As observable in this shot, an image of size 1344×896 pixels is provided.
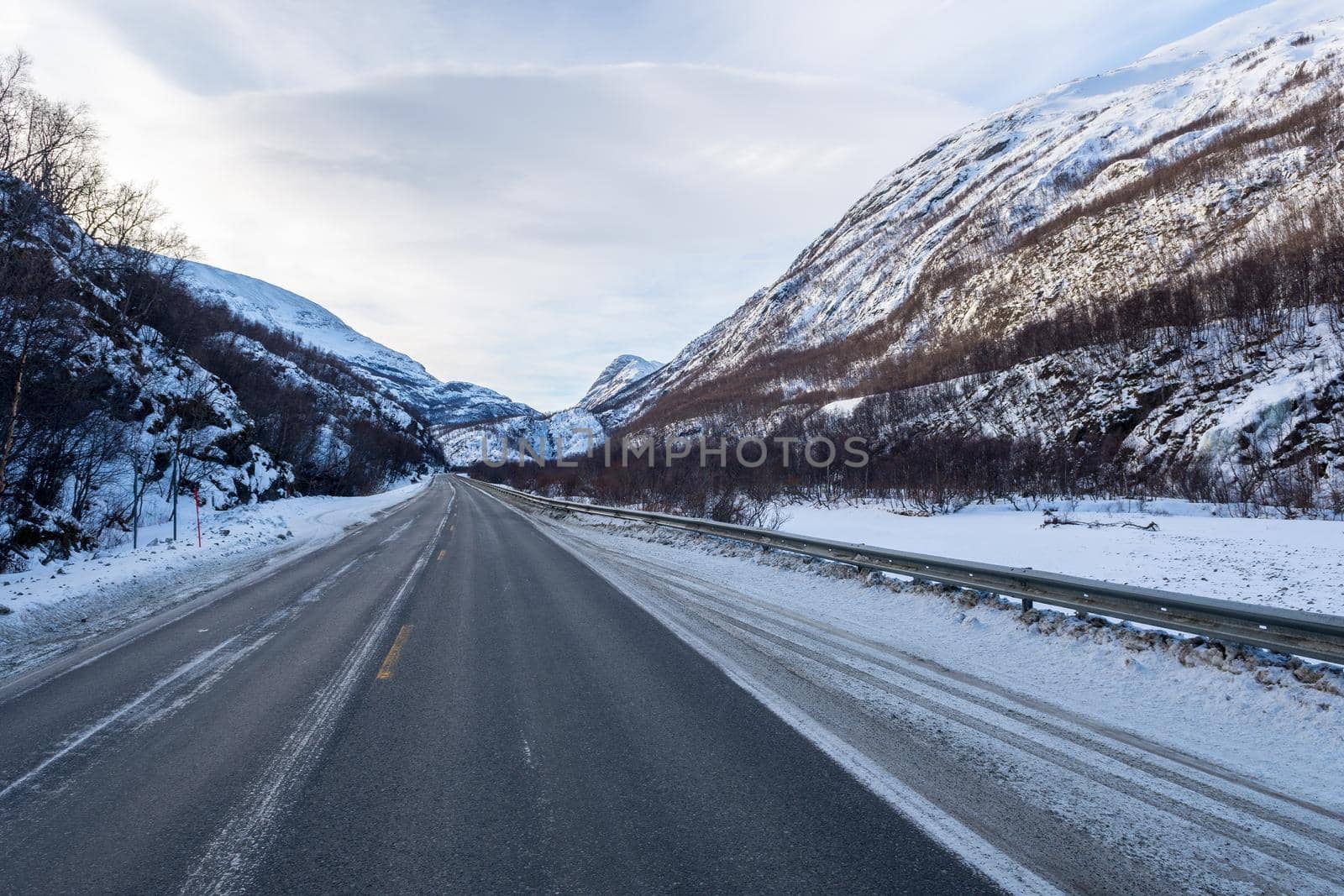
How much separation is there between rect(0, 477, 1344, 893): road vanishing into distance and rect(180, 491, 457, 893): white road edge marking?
20mm

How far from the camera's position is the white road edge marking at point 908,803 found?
2666 millimetres

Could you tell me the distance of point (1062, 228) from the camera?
57.7 meters

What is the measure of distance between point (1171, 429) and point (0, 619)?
3448 cm

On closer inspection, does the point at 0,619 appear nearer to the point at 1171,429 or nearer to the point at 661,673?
the point at 661,673

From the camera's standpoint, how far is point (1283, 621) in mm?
4785

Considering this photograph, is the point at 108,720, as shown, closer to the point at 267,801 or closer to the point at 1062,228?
the point at 267,801

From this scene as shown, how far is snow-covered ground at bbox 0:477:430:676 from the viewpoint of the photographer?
25.3 ft

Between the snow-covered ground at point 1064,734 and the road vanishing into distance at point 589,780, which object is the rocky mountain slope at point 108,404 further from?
the snow-covered ground at point 1064,734

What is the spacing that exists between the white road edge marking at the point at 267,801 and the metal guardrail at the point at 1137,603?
7.06 meters

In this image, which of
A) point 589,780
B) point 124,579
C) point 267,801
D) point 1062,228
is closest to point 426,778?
point 267,801

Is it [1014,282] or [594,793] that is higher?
[1014,282]

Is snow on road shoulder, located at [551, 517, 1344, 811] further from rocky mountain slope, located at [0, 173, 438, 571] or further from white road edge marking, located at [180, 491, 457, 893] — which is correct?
rocky mountain slope, located at [0, 173, 438, 571]

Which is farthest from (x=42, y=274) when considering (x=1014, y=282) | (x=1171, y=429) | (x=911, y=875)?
(x=1014, y=282)

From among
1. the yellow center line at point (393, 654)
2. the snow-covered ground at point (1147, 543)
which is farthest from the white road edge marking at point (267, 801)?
the snow-covered ground at point (1147, 543)
